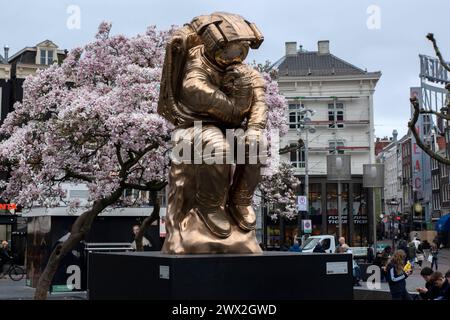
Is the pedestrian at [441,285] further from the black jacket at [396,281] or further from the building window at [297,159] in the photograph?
the building window at [297,159]

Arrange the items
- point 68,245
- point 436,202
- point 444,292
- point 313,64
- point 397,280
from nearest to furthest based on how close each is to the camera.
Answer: point 444,292, point 397,280, point 68,245, point 313,64, point 436,202

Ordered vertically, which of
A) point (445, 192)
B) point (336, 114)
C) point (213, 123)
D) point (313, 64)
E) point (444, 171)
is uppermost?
point (313, 64)

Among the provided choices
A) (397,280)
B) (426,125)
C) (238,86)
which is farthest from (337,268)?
(426,125)

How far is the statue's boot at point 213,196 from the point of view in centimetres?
772

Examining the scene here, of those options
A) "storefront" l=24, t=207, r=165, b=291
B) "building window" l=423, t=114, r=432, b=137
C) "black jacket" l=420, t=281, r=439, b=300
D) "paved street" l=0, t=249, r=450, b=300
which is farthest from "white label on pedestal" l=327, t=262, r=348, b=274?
"building window" l=423, t=114, r=432, b=137

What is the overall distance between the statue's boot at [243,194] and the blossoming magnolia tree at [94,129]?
21.2 feet

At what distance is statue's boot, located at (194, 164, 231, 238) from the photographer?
7719mm

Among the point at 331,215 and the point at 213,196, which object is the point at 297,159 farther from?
the point at 213,196

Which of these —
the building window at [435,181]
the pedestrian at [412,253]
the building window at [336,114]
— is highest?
the building window at [336,114]

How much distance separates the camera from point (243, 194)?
807cm

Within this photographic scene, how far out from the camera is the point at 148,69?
15.7 m

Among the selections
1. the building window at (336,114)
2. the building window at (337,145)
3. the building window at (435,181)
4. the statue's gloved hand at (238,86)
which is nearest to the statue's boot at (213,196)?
the statue's gloved hand at (238,86)

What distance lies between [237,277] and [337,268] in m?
1.24

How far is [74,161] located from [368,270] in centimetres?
909
